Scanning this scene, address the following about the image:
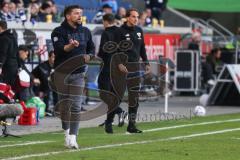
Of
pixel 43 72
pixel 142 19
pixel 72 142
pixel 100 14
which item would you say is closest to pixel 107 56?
pixel 72 142

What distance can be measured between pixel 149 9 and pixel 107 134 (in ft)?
53.2

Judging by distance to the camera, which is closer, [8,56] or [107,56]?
[107,56]

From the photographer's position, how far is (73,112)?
12250 millimetres

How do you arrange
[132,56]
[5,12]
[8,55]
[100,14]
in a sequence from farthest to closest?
[100,14] < [5,12] < [8,55] < [132,56]

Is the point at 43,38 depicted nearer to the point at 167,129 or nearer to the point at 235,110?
the point at 235,110

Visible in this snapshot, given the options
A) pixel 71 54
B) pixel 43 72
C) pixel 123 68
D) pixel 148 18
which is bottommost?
pixel 43 72

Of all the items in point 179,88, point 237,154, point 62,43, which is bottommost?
point 179,88

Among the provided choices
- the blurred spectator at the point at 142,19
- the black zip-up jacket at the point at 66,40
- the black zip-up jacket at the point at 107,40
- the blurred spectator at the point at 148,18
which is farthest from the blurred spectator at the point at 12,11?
the black zip-up jacket at the point at 66,40

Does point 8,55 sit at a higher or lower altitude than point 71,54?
lower

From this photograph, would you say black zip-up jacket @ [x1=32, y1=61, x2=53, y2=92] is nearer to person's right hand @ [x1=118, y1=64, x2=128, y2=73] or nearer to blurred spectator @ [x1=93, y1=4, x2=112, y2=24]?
person's right hand @ [x1=118, y1=64, x2=128, y2=73]

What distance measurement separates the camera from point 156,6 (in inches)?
1221

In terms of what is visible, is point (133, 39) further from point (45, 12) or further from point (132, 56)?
Result: point (45, 12)

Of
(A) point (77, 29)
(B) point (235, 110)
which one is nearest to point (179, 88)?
(B) point (235, 110)

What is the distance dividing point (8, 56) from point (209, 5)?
11.9 meters
